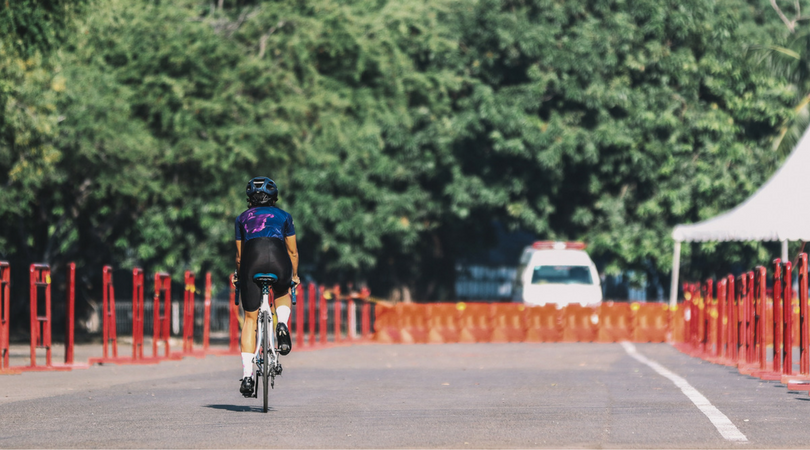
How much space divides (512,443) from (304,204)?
1195 inches

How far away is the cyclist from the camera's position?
10.8 meters

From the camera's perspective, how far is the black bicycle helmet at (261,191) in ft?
36.3

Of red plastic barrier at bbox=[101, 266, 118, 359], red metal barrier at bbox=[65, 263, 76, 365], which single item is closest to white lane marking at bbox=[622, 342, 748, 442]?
red plastic barrier at bbox=[101, 266, 118, 359]

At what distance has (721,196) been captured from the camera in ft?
119

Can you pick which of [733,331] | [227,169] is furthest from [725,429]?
[227,169]

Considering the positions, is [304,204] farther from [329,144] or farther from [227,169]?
[227,169]

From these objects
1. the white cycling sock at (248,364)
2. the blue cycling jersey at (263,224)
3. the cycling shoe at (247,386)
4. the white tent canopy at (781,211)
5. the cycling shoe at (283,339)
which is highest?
the white tent canopy at (781,211)

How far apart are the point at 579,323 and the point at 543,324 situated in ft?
2.52

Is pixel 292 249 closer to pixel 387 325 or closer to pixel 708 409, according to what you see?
pixel 708 409

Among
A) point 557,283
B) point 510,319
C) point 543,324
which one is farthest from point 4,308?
point 557,283

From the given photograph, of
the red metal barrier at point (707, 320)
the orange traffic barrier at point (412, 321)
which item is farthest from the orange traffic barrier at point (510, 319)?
the red metal barrier at point (707, 320)

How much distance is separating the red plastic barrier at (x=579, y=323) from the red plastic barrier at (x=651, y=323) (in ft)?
2.89

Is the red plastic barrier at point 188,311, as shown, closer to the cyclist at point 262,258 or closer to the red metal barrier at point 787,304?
the red metal barrier at point 787,304

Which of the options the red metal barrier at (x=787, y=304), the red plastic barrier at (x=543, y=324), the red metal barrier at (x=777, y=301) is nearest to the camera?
the red metal barrier at (x=787, y=304)
